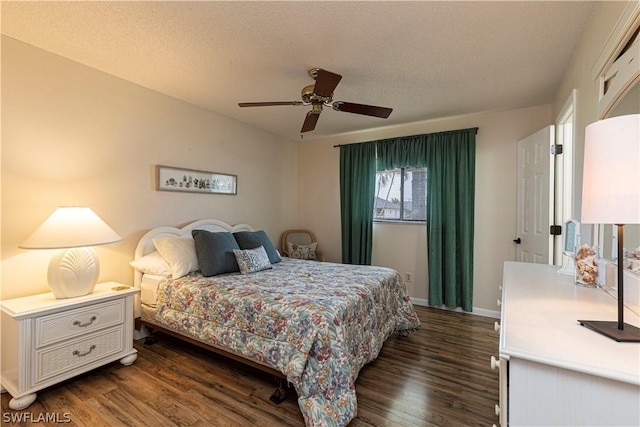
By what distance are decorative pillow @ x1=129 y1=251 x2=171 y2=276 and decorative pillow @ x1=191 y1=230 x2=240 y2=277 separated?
0.29 m

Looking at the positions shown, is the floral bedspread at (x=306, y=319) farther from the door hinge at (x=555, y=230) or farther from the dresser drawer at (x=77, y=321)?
the door hinge at (x=555, y=230)

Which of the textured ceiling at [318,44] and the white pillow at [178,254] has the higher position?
the textured ceiling at [318,44]

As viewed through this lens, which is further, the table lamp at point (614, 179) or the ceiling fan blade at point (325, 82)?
the ceiling fan blade at point (325, 82)

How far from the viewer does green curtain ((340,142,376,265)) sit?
4.12m

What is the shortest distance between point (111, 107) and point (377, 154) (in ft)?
10.2

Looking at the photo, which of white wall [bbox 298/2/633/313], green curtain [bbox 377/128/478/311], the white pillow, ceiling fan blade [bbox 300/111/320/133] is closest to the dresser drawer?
the white pillow

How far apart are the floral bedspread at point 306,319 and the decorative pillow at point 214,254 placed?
0.12 metres

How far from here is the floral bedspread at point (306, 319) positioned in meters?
1.69

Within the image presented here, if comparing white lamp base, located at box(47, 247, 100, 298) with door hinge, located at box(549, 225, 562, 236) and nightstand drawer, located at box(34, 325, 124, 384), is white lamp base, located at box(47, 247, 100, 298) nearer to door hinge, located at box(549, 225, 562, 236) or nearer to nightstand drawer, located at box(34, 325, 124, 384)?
nightstand drawer, located at box(34, 325, 124, 384)

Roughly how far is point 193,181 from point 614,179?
3.35 m

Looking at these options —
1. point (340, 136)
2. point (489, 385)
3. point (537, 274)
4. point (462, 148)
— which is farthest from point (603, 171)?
point (340, 136)

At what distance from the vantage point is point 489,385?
2072 mm

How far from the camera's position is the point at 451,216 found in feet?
11.6

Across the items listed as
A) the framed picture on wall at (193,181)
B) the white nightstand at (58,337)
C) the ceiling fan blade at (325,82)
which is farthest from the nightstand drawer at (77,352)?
the ceiling fan blade at (325,82)
